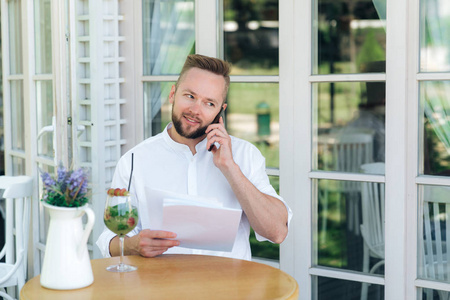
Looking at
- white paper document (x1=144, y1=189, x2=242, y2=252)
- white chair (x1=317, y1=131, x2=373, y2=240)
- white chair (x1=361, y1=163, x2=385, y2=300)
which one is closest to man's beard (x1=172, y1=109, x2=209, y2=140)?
white paper document (x1=144, y1=189, x2=242, y2=252)

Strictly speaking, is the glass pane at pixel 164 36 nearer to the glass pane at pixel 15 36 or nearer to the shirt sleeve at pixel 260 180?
the shirt sleeve at pixel 260 180

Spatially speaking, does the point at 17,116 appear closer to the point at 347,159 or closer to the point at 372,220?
the point at 347,159

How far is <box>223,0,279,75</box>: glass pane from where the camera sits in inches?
118

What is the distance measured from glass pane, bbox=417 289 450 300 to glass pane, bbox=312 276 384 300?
15 cm

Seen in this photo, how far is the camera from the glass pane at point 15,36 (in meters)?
3.78

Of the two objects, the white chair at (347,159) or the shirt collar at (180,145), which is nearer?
the shirt collar at (180,145)

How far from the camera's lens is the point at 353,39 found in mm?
3074

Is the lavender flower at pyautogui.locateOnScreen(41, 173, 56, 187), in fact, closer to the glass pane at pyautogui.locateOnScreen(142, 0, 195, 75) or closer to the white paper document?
the white paper document

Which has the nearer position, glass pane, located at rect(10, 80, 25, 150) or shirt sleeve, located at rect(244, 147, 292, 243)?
shirt sleeve, located at rect(244, 147, 292, 243)

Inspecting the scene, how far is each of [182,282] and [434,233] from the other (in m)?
1.11

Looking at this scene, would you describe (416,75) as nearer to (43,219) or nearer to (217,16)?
(217,16)

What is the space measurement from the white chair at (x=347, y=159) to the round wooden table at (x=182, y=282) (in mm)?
785

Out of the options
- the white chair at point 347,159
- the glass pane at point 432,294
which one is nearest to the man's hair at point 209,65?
the white chair at point 347,159

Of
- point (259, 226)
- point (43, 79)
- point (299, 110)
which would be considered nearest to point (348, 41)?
point (299, 110)
